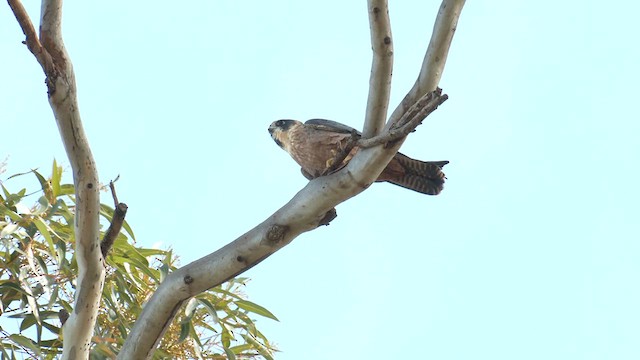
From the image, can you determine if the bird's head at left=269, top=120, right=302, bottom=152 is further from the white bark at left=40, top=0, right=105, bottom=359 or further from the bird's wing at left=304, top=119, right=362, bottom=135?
the white bark at left=40, top=0, right=105, bottom=359

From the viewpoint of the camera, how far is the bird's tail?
13.9ft

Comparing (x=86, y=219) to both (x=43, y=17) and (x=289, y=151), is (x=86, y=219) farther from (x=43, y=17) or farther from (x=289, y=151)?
(x=289, y=151)

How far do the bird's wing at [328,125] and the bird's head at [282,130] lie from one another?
3.7 inches

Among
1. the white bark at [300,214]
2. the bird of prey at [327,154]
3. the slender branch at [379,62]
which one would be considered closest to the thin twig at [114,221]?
the white bark at [300,214]

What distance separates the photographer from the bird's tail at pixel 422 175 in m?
4.24

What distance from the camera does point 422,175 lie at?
4.29 meters

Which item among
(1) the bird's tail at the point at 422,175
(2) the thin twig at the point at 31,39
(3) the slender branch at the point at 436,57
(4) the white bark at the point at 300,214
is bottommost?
(4) the white bark at the point at 300,214

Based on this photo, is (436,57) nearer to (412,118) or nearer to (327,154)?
(412,118)

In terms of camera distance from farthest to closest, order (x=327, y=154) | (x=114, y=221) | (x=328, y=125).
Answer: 1. (x=328, y=125)
2. (x=327, y=154)
3. (x=114, y=221)

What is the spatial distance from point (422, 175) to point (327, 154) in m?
0.49

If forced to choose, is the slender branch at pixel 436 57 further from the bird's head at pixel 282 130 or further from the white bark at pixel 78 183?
the bird's head at pixel 282 130

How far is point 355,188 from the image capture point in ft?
9.82

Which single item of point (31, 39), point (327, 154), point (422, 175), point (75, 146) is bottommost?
point (75, 146)

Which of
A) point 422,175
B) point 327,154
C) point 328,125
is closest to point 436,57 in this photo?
point 422,175
